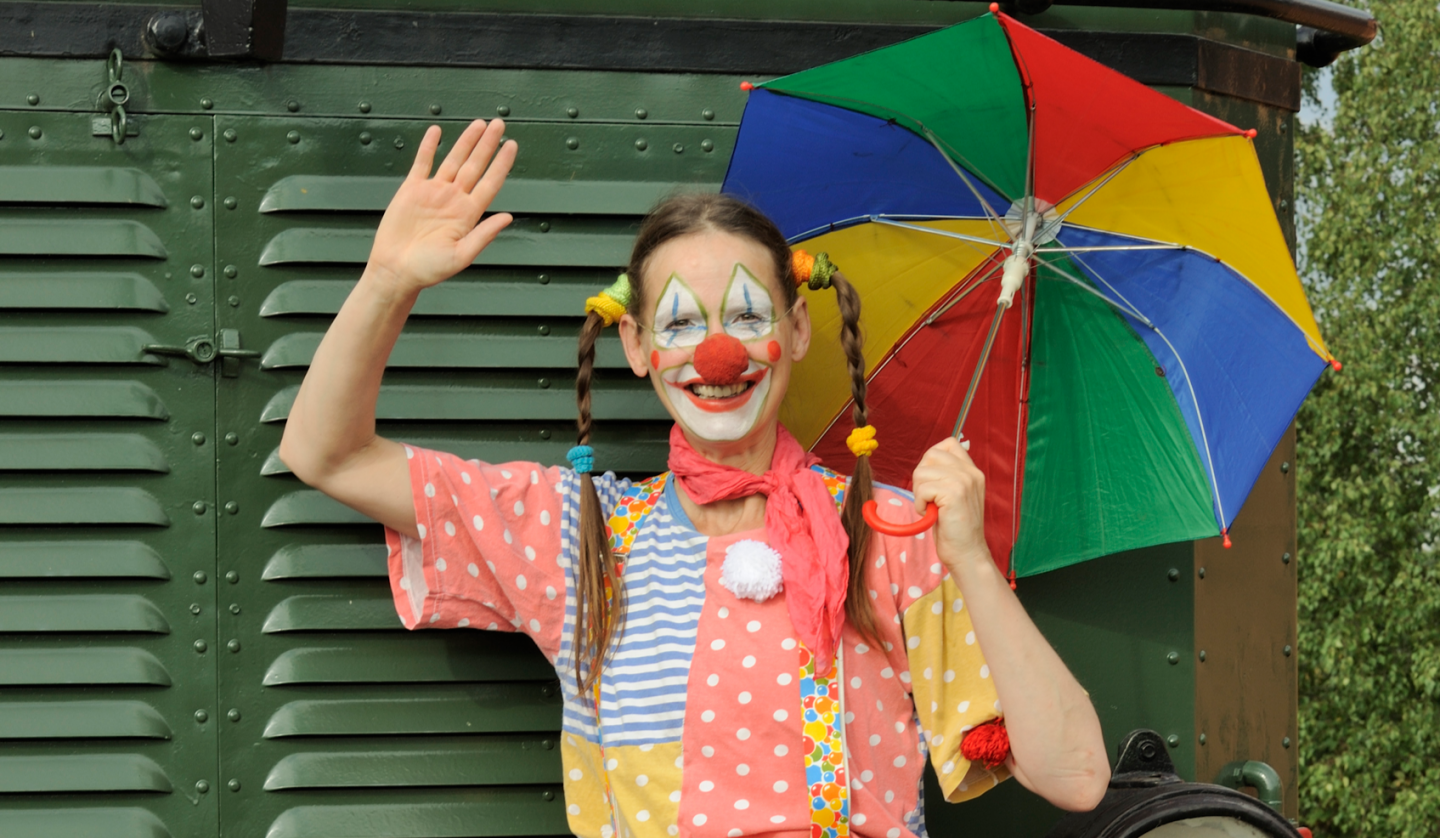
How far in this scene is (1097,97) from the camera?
1.96 metres

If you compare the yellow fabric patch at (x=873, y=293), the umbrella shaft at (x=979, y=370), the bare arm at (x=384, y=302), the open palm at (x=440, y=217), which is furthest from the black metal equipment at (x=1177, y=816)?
the open palm at (x=440, y=217)

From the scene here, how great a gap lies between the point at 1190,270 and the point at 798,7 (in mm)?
923

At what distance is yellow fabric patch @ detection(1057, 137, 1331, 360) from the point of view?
2027 millimetres

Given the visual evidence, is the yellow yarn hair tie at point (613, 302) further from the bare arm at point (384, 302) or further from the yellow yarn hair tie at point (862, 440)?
the yellow yarn hair tie at point (862, 440)

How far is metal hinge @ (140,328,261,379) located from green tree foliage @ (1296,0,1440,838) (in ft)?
49.7

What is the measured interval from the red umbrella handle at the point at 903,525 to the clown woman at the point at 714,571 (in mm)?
19

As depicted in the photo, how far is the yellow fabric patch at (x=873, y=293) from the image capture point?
2301mm

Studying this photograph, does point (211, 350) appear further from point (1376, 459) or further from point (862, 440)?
point (1376, 459)

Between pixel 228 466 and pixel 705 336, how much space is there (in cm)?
96

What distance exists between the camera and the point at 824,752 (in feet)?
6.54

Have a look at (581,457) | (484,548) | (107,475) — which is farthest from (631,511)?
(107,475)

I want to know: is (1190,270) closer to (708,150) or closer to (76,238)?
(708,150)

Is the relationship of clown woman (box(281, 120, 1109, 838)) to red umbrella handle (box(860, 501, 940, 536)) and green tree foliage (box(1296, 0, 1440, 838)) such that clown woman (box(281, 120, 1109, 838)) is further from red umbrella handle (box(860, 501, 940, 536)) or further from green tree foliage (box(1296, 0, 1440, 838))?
green tree foliage (box(1296, 0, 1440, 838))

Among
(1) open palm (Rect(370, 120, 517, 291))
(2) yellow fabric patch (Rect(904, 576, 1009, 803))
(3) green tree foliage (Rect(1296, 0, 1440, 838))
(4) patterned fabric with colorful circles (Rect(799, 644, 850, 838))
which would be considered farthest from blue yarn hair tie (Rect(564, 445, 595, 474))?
(3) green tree foliage (Rect(1296, 0, 1440, 838))
